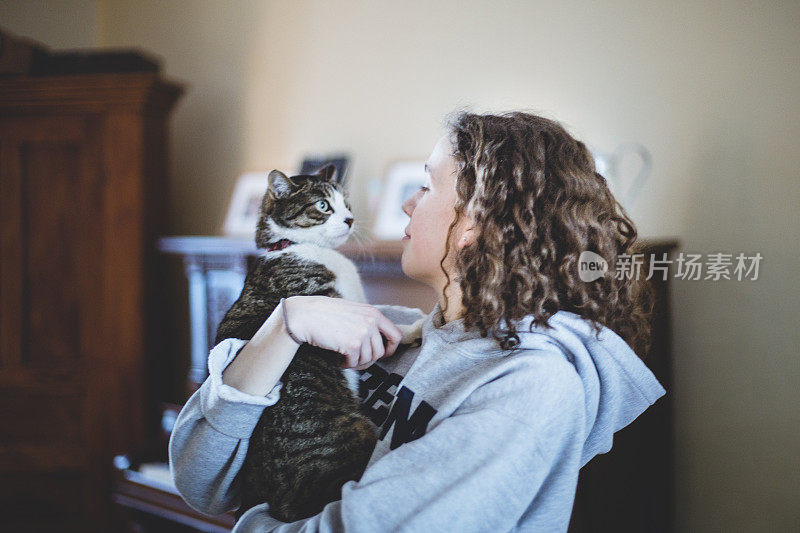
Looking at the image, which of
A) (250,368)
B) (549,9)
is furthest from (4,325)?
(549,9)

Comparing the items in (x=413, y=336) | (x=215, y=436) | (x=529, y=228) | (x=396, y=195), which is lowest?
(x=215, y=436)

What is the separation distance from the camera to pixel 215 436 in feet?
3.12

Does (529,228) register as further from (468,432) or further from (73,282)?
(73,282)

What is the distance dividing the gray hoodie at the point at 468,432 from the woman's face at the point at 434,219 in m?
0.12

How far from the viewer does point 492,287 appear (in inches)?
35.2

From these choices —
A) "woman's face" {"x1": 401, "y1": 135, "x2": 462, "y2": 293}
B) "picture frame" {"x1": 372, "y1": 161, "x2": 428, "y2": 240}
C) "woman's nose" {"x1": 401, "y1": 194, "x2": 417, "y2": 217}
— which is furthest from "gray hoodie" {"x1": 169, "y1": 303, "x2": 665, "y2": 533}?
"picture frame" {"x1": 372, "y1": 161, "x2": 428, "y2": 240}

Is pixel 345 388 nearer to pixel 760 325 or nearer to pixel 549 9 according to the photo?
pixel 760 325

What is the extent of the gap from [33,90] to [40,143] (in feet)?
0.66

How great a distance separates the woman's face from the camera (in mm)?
981

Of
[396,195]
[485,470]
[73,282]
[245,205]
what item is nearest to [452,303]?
[485,470]

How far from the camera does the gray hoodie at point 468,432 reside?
0.74m

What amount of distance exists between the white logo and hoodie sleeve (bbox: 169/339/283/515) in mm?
554

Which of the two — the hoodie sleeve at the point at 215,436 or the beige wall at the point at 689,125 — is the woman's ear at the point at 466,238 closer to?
the hoodie sleeve at the point at 215,436

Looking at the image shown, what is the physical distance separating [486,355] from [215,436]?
47 centimetres
